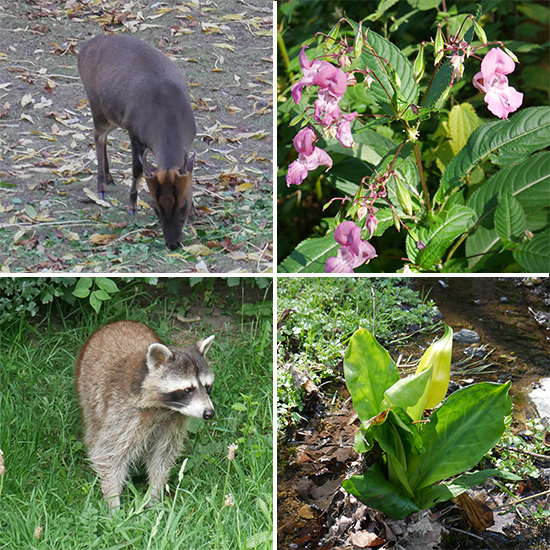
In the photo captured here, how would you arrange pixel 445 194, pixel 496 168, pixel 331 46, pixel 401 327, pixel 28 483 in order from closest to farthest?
pixel 331 46 → pixel 445 194 → pixel 401 327 → pixel 28 483 → pixel 496 168

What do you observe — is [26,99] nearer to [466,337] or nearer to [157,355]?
[157,355]

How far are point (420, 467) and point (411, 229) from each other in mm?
697

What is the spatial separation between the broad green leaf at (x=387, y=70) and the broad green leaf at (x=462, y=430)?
81 cm

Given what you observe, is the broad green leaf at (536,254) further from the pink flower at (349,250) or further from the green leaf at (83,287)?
the green leaf at (83,287)

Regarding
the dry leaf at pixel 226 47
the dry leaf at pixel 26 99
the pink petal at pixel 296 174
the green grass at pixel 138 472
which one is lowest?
the green grass at pixel 138 472

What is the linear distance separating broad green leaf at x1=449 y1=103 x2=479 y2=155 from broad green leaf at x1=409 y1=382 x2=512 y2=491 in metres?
1.02

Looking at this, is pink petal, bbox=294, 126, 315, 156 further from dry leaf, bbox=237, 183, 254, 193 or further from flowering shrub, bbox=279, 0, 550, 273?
dry leaf, bbox=237, 183, 254, 193

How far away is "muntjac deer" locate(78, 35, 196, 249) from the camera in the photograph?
2.66 metres

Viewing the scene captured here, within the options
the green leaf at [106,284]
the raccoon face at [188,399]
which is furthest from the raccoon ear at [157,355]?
the green leaf at [106,284]

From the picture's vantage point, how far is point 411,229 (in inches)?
72.4

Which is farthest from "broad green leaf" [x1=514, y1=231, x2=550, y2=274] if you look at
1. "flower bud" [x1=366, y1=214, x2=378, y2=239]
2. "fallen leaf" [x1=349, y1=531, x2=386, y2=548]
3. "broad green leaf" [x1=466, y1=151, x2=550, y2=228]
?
"fallen leaf" [x1=349, y1=531, x2=386, y2=548]

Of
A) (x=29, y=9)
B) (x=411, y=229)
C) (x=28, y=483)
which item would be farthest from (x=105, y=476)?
(x=29, y=9)

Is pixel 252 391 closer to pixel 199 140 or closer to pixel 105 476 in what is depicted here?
pixel 105 476

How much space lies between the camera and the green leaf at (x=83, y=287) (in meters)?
2.60
